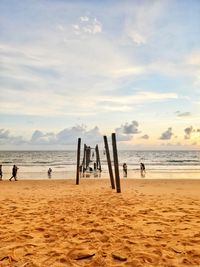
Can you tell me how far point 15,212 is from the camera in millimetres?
8789

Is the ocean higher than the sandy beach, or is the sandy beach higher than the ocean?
the ocean

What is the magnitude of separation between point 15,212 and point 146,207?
415 cm

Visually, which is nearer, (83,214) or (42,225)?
(42,225)

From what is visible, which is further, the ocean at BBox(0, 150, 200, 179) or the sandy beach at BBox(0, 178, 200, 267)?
the ocean at BBox(0, 150, 200, 179)

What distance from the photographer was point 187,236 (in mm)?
6172

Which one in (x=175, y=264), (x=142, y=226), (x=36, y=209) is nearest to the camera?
(x=175, y=264)

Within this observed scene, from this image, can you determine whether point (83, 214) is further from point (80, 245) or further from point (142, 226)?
point (80, 245)

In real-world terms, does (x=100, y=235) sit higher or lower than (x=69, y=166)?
lower

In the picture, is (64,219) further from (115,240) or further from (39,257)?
(39,257)

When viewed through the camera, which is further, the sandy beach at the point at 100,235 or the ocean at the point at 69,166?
the ocean at the point at 69,166

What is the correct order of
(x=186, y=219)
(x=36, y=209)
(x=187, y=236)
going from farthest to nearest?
(x=36, y=209) → (x=186, y=219) → (x=187, y=236)

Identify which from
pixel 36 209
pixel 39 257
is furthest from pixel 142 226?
pixel 36 209

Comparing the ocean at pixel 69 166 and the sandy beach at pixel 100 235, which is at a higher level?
the ocean at pixel 69 166

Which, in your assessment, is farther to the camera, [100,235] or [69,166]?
[69,166]
